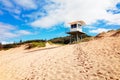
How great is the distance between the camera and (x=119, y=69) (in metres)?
10.8

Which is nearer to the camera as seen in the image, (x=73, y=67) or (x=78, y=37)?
(x=73, y=67)

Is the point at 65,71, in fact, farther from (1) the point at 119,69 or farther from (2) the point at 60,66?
(1) the point at 119,69

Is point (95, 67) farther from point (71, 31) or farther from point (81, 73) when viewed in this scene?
point (71, 31)

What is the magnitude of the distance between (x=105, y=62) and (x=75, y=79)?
2.91 meters

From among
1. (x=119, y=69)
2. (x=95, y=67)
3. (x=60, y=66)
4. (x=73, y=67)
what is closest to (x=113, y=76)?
(x=119, y=69)

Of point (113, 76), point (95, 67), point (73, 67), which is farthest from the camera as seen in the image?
point (73, 67)

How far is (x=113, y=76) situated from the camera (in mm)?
9953

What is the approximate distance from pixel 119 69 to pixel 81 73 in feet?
7.40

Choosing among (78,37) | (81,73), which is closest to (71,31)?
(78,37)

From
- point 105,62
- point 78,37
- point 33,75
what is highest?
point 78,37

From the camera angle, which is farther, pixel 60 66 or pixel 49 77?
pixel 60 66

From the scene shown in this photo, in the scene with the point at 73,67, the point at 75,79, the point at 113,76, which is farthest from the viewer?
the point at 73,67

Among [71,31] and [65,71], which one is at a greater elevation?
[71,31]

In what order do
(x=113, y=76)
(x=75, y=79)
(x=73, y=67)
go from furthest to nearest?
(x=73, y=67) < (x=75, y=79) < (x=113, y=76)
